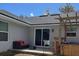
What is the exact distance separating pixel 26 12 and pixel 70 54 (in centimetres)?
1168

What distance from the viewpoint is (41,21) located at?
20.1 m

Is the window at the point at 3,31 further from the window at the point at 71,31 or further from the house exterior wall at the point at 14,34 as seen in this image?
the window at the point at 71,31

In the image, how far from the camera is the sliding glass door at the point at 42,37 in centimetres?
1955

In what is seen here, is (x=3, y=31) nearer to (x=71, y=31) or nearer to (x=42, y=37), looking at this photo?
(x=42, y=37)

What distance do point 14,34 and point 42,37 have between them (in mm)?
3478

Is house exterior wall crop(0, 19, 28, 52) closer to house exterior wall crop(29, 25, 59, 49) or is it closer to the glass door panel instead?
house exterior wall crop(29, 25, 59, 49)

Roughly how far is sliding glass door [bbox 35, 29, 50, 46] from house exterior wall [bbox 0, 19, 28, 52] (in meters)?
1.15

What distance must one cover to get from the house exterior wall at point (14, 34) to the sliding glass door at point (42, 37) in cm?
115

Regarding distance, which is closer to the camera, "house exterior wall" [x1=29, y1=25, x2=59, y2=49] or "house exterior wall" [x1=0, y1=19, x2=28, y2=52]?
"house exterior wall" [x1=0, y1=19, x2=28, y2=52]

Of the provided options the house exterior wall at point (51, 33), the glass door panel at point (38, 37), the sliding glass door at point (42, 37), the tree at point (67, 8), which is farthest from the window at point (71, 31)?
the tree at point (67, 8)

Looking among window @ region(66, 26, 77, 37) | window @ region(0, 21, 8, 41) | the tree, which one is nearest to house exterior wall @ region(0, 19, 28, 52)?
window @ region(0, 21, 8, 41)

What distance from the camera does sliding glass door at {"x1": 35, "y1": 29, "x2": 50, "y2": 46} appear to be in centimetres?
1955

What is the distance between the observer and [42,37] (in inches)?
777

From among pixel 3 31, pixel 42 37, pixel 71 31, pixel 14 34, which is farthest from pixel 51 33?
pixel 3 31
